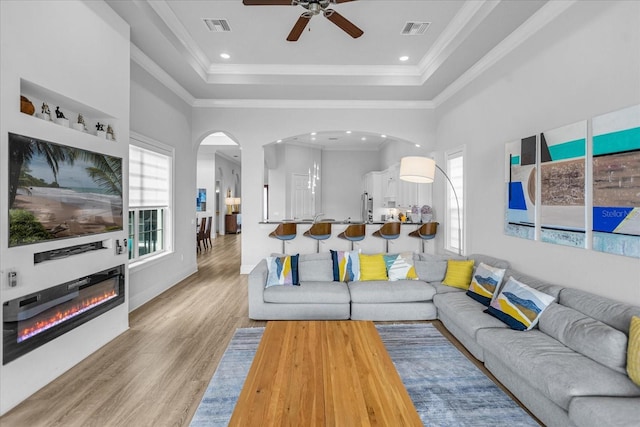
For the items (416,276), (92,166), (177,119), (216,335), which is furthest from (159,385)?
(177,119)

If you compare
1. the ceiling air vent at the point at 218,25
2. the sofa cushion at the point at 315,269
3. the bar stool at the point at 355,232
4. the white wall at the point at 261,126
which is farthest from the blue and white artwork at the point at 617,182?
the ceiling air vent at the point at 218,25

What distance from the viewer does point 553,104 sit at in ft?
10.4

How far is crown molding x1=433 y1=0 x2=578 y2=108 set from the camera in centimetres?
308

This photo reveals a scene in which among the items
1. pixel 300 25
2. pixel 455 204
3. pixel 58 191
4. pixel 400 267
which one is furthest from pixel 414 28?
pixel 58 191

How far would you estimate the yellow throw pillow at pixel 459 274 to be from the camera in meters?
3.88

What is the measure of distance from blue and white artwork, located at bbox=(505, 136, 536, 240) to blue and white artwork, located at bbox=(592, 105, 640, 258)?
767 millimetres

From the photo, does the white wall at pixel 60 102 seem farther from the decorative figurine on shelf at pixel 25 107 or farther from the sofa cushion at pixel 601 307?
the sofa cushion at pixel 601 307

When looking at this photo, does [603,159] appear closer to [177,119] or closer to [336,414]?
[336,414]

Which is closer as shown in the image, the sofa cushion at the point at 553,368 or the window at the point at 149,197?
the sofa cushion at the point at 553,368

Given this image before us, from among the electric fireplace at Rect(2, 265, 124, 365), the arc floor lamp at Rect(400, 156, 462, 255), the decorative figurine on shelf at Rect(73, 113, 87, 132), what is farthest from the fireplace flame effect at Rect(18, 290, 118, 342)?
the arc floor lamp at Rect(400, 156, 462, 255)

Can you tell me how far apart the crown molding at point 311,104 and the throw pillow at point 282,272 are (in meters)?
3.39

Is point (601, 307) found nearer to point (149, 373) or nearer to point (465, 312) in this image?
point (465, 312)

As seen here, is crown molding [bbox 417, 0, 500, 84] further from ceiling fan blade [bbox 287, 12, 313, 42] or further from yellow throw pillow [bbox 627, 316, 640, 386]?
yellow throw pillow [bbox 627, 316, 640, 386]

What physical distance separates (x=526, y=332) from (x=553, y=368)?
1.98 ft
